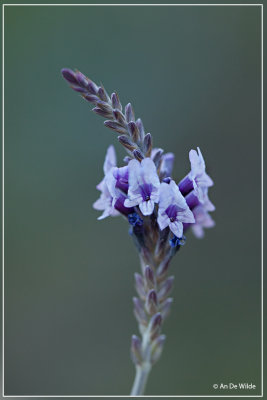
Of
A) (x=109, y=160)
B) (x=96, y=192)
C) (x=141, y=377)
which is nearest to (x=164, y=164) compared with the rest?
(x=109, y=160)

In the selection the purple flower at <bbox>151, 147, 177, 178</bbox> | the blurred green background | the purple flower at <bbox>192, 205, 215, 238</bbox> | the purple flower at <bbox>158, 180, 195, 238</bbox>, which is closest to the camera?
the purple flower at <bbox>158, 180, 195, 238</bbox>

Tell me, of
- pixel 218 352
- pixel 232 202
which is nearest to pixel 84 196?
pixel 232 202

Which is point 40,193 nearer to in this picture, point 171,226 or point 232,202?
point 232,202

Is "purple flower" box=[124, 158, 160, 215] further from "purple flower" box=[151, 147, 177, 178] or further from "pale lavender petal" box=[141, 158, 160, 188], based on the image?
"purple flower" box=[151, 147, 177, 178]

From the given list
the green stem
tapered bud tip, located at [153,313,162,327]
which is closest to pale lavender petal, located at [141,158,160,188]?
tapered bud tip, located at [153,313,162,327]

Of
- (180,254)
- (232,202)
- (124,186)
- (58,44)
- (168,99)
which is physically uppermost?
(58,44)
